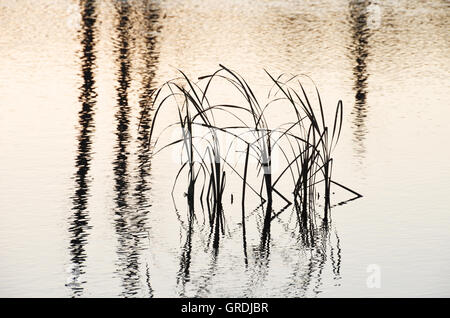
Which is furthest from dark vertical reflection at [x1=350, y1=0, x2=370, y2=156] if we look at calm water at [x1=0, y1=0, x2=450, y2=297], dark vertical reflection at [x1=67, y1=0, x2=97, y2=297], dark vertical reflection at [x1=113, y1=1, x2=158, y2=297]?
dark vertical reflection at [x1=67, y1=0, x2=97, y2=297]

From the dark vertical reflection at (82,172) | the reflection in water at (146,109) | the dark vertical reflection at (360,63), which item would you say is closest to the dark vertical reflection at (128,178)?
the reflection in water at (146,109)

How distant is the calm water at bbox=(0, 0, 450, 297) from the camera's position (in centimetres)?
646

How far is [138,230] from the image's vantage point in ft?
23.9

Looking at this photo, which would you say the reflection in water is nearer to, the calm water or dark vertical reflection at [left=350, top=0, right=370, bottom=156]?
the calm water

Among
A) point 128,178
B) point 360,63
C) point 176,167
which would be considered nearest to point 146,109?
point 176,167

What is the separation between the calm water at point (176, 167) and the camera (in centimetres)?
646

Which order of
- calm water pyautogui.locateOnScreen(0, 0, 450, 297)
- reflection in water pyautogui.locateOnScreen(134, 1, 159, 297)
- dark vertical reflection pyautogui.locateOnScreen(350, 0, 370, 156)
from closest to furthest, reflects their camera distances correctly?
calm water pyautogui.locateOnScreen(0, 0, 450, 297) → reflection in water pyautogui.locateOnScreen(134, 1, 159, 297) → dark vertical reflection pyautogui.locateOnScreen(350, 0, 370, 156)

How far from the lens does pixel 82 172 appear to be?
884cm

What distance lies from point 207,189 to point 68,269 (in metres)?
1.88

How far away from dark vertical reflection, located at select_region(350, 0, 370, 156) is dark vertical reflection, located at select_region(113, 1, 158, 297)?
1.86 meters

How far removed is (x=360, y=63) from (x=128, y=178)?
21.8ft
